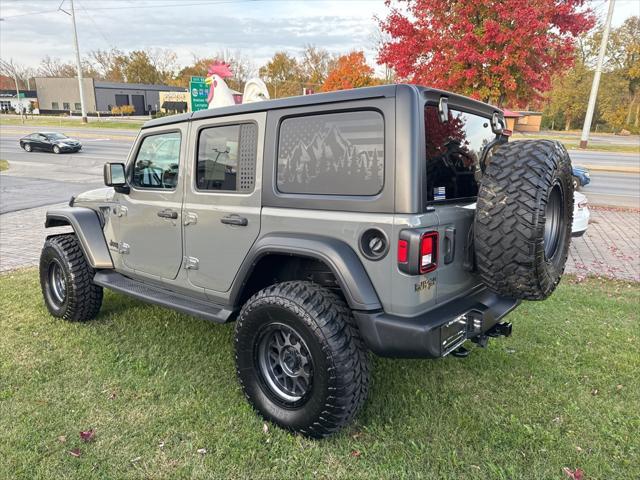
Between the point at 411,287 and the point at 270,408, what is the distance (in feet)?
3.98

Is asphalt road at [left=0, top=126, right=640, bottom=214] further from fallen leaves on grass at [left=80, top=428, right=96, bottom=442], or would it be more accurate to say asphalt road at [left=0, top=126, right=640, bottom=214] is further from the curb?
fallen leaves on grass at [left=80, top=428, right=96, bottom=442]

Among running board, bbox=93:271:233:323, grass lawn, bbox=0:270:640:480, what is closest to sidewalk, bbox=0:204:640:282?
grass lawn, bbox=0:270:640:480

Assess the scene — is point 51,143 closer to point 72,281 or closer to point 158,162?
point 72,281

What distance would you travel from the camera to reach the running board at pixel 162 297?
313 centimetres

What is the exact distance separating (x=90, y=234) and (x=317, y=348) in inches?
104

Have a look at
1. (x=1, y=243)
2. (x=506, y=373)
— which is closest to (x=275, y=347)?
(x=506, y=373)

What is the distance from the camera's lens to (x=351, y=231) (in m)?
2.48

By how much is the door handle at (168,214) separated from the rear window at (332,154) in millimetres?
1025

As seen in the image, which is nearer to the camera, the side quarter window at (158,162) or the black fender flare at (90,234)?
the side quarter window at (158,162)

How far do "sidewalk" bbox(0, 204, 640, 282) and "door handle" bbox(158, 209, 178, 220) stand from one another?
3.33m

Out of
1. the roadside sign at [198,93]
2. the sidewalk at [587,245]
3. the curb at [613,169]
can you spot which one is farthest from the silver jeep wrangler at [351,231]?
the curb at [613,169]

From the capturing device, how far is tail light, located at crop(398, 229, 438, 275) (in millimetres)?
2266

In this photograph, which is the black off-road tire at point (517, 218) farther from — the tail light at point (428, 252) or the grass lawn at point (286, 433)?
the grass lawn at point (286, 433)

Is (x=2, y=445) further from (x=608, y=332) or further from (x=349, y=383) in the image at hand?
(x=608, y=332)
